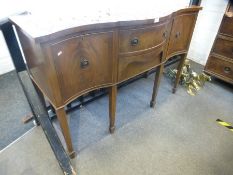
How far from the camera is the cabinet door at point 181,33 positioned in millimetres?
1314

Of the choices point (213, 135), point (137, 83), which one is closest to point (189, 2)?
point (137, 83)

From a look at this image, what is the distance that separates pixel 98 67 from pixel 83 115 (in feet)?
2.47

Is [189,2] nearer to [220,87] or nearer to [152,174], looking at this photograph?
[220,87]

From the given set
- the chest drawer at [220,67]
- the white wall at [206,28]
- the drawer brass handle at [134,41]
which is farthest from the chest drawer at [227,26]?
the drawer brass handle at [134,41]

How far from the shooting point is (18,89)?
182 centimetres

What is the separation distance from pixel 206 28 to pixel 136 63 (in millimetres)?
1737

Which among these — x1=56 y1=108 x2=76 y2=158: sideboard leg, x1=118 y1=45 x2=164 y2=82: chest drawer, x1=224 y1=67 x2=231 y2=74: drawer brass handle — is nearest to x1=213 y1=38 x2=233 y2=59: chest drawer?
x1=224 y1=67 x2=231 y2=74: drawer brass handle

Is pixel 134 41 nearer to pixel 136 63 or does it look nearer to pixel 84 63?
pixel 136 63

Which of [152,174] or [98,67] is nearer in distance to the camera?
[98,67]

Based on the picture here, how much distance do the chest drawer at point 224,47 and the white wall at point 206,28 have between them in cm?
51

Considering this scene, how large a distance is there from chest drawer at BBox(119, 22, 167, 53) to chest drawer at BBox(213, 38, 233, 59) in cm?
104

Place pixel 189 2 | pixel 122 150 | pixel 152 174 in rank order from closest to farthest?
pixel 152 174 < pixel 122 150 < pixel 189 2

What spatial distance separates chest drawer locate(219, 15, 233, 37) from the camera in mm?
1729

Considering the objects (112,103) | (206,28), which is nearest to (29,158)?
(112,103)
